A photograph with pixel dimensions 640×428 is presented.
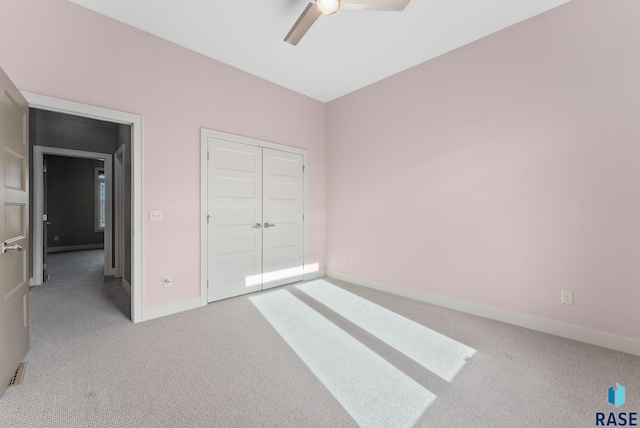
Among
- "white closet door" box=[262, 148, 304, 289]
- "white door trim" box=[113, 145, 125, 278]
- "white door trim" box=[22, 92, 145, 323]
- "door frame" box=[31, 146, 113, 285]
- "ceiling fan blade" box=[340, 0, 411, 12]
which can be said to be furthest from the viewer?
"white door trim" box=[113, 145, 125, 278]

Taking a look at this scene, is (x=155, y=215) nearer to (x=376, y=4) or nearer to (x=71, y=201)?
(x=376, y=4)

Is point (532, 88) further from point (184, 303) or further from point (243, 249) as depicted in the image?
point (184, 303)

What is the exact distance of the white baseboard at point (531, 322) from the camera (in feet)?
7.20

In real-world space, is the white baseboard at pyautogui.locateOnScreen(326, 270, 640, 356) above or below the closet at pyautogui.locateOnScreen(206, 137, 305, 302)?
below

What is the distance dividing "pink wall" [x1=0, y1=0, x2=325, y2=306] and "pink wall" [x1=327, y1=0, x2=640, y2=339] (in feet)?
6.76

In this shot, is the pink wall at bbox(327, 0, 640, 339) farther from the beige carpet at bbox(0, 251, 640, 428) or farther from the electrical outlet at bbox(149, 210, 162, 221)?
the electrical outlet at bbox(149, 210, 162, 221)

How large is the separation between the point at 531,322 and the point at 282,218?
321cm

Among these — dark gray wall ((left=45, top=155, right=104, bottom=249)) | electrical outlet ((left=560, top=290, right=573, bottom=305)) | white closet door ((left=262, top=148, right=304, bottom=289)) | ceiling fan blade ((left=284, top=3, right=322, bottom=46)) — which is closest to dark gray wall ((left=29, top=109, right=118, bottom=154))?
white closet door ((left=262, top=148, right=304, bottom=289))

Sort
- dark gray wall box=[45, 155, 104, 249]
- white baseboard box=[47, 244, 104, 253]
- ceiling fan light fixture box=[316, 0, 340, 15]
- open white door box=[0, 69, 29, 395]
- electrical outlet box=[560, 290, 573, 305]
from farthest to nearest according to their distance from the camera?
1. dark gray wall box=[45, 155, 104, 249]
2. white baseboard box=[47, 244, 104, 253]
3. electrical outlet box=[560, 290, 573, 305]
4. ceiling fan light fixture box=[316, 0, 340, 15]
5. open white door box=[0, 69, 29, 395]

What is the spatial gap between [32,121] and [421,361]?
6241 mm

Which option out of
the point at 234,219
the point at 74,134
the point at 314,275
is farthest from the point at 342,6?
the point at 74,134

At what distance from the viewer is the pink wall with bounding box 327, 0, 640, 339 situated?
2.20 meters

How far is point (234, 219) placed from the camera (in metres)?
3.52

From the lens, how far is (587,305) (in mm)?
2334
